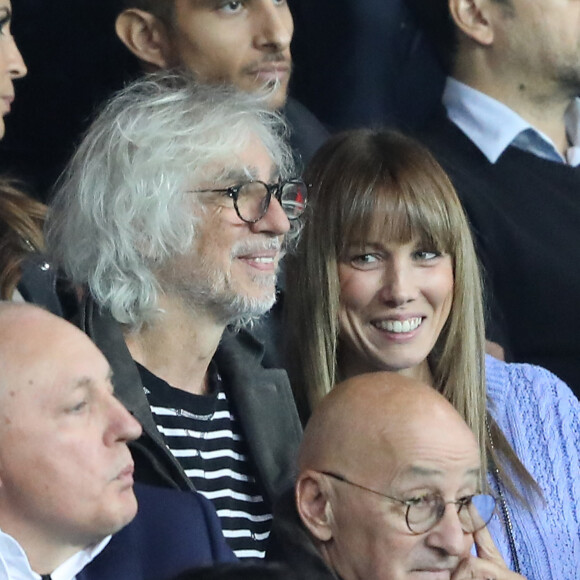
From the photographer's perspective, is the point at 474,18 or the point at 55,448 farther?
the point at 474,18

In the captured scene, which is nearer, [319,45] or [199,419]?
[199,419]

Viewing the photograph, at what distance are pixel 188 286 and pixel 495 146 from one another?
1.09 m

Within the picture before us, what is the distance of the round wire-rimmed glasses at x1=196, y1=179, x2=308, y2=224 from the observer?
224cm

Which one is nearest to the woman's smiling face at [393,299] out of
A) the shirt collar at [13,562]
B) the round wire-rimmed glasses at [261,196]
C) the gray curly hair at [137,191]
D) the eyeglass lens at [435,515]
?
the round wire-rimmed glasses at [261,196]

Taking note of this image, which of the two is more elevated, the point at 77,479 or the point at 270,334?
the point at 77,479

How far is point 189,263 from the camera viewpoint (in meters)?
2.22

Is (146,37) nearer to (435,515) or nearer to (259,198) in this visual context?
(259,198)

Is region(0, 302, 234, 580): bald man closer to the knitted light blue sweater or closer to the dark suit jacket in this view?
the dark suit jacket

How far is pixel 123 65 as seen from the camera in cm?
291

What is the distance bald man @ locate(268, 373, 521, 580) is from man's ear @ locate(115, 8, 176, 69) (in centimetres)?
122

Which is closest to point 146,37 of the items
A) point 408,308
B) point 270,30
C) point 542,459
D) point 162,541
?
point 270,30

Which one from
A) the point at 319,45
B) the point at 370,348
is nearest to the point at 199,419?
the point at 370,348

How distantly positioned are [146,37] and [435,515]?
143cm

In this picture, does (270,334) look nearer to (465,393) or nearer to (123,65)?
(465,393)
